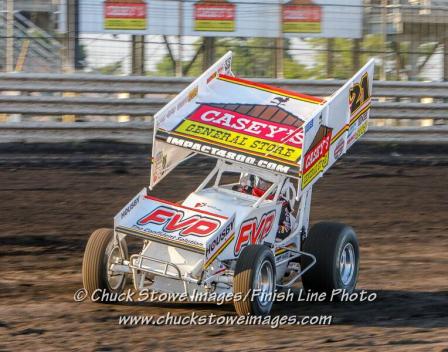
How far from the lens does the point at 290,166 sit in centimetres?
757

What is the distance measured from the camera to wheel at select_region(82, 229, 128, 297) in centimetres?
735

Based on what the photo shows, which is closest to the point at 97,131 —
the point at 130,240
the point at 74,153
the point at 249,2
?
the point at 74,153

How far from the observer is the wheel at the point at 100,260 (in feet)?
24.1

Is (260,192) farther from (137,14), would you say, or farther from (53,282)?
(137,14)

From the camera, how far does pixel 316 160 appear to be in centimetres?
783


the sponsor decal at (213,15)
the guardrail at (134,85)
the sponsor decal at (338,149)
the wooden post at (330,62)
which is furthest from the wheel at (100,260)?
the wooden post at (330,62)

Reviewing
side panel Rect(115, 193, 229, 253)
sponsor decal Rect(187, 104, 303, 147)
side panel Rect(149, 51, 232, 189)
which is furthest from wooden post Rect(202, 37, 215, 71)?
side panel Rect(115, 193, 229, 253)

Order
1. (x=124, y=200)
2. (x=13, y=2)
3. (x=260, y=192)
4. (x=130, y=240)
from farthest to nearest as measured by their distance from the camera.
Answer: (x=13, y=2)
(x=124, y=200)
(x=130, y=240)
(x=260, y=192)

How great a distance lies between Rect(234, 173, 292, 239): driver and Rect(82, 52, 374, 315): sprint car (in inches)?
0.5

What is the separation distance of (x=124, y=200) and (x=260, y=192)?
12.5 feet

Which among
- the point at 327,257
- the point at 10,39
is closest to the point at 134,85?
the point at 10,39

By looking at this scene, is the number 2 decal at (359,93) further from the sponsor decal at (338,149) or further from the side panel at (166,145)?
the side panel at (166,145)

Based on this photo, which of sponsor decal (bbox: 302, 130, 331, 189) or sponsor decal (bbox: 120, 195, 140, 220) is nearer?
sponsor decal (bbox: 120, 195, 140, 220)

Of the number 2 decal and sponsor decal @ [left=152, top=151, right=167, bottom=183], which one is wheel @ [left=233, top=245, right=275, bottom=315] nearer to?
sponsor decal @ [left=152, top=151, right=167, bottom=183]
